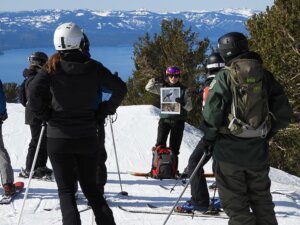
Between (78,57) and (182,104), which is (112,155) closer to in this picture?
(182,104)

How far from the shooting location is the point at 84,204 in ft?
18.6

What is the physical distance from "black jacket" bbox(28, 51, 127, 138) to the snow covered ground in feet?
5.90

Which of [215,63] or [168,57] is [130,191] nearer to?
[215,63]

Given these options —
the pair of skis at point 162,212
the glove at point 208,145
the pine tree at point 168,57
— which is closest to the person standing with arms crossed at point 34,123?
the pair of skis at point 162,212

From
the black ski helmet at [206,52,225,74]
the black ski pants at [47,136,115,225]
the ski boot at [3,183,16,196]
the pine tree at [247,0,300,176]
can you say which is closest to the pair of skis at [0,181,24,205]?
the ski boot at [3,183,16,196]

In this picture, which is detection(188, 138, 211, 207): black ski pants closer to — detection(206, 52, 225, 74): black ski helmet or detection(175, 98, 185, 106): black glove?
detection(206, 52, 225, 74): black ski helmet

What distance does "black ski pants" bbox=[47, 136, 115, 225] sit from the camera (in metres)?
3.68

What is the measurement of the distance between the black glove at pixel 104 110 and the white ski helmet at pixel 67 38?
619 millimetres

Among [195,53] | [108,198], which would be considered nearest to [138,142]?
[108,198]

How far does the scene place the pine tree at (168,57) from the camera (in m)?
26.0

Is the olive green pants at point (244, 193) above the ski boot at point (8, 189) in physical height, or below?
above

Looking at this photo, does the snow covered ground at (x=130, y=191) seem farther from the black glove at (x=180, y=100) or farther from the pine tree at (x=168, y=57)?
the pine tree at (x=168, y=57)

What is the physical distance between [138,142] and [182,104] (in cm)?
395

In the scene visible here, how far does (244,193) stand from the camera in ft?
11.9
